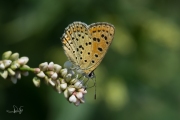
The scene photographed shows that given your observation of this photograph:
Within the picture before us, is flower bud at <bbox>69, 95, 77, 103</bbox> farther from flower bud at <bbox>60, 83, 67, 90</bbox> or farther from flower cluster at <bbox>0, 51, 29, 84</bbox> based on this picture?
flower cluster at <bbox>0, 51, 29, 84</bbox>

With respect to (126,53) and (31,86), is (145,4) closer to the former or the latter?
(126,53)

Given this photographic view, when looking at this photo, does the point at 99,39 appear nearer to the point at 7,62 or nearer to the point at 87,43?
the point at 87,43

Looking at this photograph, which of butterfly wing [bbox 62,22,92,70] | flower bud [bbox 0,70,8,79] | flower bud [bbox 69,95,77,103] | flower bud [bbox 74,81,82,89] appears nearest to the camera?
flower bud [bbox 0,70,8,79]

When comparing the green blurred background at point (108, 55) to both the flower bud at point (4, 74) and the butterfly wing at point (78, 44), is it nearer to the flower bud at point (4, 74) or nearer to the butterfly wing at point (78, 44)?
the butterfly wing at point (78, 44)

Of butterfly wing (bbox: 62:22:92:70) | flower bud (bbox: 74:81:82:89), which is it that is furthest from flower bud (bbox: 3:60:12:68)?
butterfly wing (bbox: 62:22:92:70)

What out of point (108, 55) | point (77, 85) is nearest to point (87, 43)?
point (77, 85)

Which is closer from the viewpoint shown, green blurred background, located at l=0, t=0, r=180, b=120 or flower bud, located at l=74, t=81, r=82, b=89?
flower bud, located at l=74, t=81, r=82, b=89

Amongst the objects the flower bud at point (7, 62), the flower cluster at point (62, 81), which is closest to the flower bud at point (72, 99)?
the flower cluster at point (62, 81)
